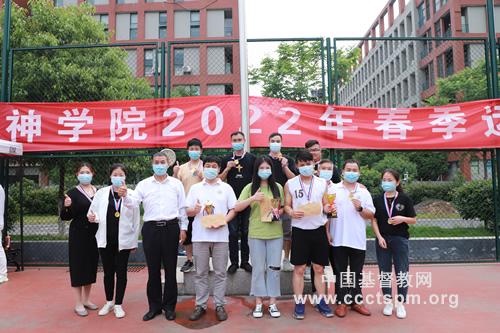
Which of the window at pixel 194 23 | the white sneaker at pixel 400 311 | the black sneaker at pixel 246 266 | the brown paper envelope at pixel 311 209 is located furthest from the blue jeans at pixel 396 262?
the window at pixel 194 23

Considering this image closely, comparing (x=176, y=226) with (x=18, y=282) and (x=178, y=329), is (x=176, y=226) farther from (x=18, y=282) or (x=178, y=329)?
(x=18, y=282)

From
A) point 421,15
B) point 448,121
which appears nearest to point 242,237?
point 448,121

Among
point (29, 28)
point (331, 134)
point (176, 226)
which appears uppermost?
point (29, 28)

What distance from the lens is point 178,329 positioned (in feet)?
12.2

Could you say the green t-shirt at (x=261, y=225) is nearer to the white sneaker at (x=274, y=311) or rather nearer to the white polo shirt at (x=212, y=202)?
the white polo shirt at (x=212, y=202)

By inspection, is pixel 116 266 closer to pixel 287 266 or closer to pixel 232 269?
pixel 232 269

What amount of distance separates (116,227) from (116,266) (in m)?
0.44

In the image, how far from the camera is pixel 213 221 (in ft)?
12.8

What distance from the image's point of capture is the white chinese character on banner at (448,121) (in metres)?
6.34

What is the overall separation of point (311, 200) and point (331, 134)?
2592 mm

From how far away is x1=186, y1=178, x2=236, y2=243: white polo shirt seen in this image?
395 centimetres

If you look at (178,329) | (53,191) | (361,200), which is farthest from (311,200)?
(53,191)

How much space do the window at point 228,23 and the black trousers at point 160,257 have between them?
26.0 meters

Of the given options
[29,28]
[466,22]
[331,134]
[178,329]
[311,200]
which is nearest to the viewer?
[178,329]
